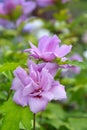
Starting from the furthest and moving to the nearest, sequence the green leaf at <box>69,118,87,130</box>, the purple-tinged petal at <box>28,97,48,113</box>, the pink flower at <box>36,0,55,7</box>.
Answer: the pink flower at <box>36,0,55,7</box>
the green leaf at <box>69,118,87,130</box>
the purple-tinged petal at <box>28,97,48,113</box>

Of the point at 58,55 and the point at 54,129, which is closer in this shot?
the point at 58,55

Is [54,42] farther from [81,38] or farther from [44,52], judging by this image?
[81,38]

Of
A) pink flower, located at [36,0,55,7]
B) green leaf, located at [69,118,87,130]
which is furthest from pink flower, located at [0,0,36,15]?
green leaf, located at [69,118,87,130]

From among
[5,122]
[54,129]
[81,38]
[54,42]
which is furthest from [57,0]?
[5,122]

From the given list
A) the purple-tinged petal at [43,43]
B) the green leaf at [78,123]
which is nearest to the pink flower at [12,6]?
the green leaf at [78,123]

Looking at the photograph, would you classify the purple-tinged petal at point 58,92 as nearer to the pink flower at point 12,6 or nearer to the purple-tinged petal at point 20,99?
the purple-tinged petal at point 20,99

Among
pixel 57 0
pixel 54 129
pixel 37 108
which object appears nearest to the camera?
pixel 37 108

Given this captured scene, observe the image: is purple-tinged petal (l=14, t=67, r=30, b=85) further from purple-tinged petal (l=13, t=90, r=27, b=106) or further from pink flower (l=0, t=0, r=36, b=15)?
pink flower (l=0, t=0, r=36, b=15)
